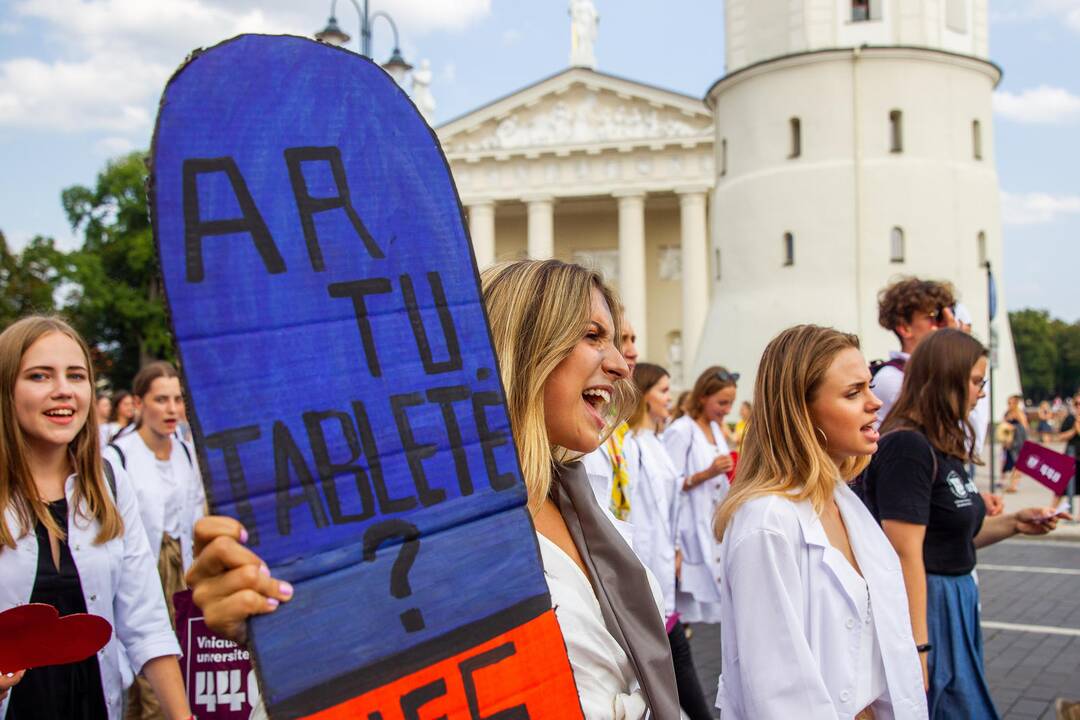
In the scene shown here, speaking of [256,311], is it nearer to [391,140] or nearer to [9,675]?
[391,140]

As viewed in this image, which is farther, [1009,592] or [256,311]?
[1009,592]

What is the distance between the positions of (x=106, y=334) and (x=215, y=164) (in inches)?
2069

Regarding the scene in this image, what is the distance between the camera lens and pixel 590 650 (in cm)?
186

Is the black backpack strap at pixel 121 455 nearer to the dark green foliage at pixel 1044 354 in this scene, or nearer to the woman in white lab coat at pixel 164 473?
the woman in white lab coat at pixel 164 473

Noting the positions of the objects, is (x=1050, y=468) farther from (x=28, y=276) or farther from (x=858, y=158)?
(x=28, y=276)

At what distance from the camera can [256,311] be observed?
1.41m

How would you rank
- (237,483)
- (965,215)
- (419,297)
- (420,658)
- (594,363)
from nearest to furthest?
A: (237,483), (420,658), (419,297), (594,363), (965,215)

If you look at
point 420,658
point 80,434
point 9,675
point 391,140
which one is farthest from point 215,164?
point 80,434

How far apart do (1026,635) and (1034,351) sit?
8512 centimetres

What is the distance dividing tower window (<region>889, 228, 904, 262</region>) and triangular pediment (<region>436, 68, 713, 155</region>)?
22.9 m

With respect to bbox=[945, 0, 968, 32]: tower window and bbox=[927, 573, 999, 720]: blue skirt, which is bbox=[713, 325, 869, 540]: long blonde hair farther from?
bbox=[945, 0, 968, 32]: tower window

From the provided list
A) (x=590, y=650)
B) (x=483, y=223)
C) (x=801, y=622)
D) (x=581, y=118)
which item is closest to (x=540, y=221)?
(x=483, y=223)

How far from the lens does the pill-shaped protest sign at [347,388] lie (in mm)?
1366

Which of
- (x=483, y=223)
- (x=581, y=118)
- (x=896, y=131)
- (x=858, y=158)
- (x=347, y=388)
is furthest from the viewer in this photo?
(x=483, y=223)
